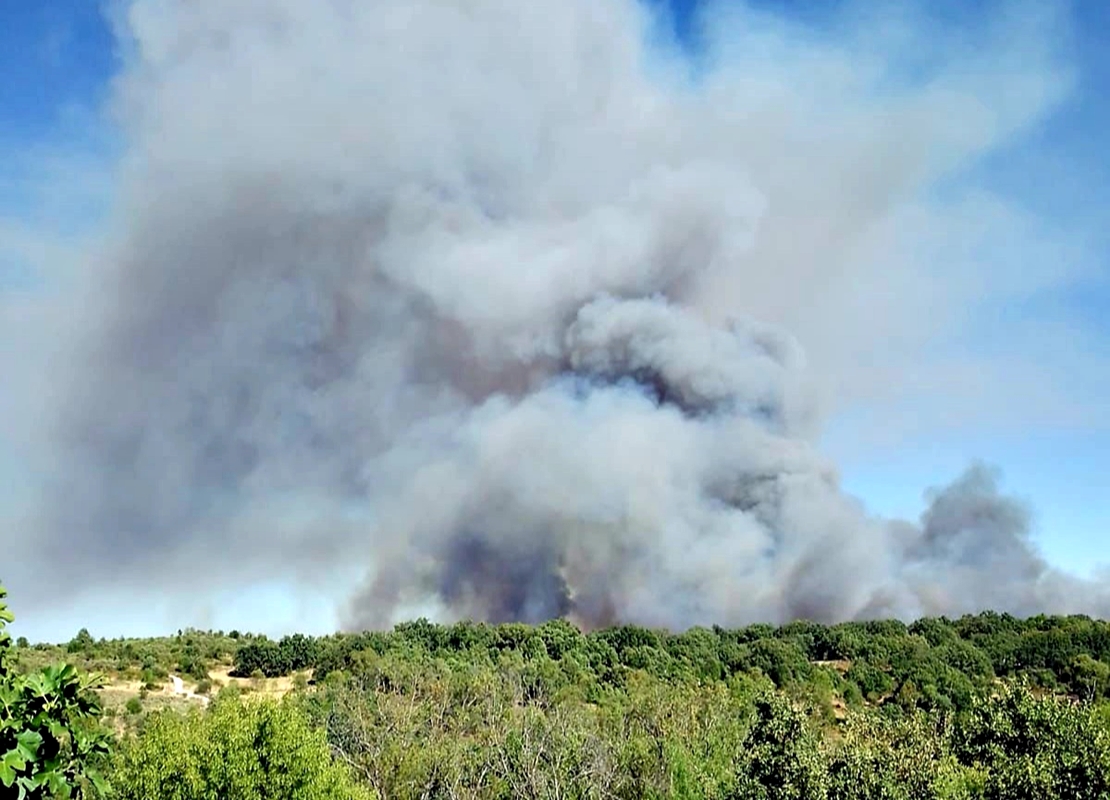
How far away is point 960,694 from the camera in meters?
64.1

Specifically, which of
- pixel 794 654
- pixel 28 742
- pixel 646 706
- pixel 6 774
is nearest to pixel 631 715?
pixel 646 706

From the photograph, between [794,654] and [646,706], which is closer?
[646,706]

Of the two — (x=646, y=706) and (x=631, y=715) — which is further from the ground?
(x=646, y=706)

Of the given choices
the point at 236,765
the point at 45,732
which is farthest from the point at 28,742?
the point at 236,765

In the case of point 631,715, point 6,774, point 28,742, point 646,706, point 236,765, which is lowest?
point 6,774

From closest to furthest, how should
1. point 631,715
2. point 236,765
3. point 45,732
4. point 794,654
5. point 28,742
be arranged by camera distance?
point 28,742
point 45,732
point 236,765
point 631,715
point 794,654

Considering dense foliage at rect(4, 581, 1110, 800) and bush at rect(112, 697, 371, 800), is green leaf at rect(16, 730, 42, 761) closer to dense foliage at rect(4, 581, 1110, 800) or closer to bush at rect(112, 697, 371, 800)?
dense foliage at rect(4, 581, 1110, 800)

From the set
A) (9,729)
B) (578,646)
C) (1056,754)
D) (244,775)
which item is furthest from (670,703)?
(9,729)

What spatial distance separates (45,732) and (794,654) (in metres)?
80.7

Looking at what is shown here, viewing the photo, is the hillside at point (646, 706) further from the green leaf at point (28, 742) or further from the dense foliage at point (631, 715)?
the green leaf at point (28, 742)

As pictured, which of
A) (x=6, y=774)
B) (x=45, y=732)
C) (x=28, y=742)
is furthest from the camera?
(x=45, y=732)

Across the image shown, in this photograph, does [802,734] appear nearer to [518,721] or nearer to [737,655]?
[518,721]

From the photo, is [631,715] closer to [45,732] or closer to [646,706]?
[646,706]

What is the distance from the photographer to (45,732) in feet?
18.3
